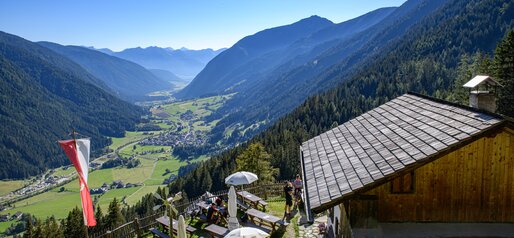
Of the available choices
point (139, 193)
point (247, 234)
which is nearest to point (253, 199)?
point (247, 234)

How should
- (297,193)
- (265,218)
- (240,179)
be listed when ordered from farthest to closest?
(297,193) < (240,179) < (265,218)

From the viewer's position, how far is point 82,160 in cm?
1280

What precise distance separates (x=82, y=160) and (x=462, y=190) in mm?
11886

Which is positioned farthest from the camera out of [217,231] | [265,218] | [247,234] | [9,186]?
[9,186]

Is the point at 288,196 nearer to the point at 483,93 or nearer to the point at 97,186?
the point at 483,93

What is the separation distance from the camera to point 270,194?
3073 cm

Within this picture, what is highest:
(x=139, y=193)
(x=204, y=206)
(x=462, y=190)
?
(x=462, y=190)

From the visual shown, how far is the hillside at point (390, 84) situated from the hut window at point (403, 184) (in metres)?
45.8

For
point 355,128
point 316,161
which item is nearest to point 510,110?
point 355,128

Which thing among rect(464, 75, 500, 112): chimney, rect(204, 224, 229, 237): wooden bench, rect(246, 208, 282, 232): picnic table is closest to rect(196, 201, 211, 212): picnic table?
rect(246, 208, 282, 232): picnic table

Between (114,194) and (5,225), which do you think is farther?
(114,194)

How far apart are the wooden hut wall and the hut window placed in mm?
97

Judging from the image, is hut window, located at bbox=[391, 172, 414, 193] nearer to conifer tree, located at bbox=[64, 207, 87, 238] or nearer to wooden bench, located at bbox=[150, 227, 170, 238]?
wooden bench, located at bbox=[150, 227, 170, 238]

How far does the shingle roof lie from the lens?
34.6 ft
